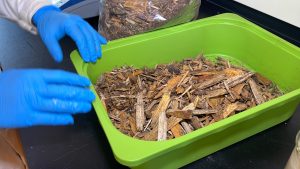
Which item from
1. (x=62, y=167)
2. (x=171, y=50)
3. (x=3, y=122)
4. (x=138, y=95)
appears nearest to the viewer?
(x=3, y=122)

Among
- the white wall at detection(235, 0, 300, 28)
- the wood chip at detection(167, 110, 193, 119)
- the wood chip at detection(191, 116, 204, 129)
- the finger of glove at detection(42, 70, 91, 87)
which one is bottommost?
the wood chip at detection(191, 116, 204, 129)

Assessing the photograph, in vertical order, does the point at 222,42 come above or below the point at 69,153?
above

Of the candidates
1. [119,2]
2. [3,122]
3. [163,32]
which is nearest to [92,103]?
[3,122]

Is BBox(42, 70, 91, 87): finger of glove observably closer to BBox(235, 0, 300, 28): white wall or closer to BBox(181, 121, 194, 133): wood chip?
BBox(181, 121, 194, 133): wood chip

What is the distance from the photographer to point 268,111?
0.62m

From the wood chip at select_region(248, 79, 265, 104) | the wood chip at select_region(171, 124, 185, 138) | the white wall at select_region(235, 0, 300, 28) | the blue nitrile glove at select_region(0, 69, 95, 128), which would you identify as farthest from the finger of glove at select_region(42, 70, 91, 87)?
the white wall at select_region(235, 0, 300, 28)

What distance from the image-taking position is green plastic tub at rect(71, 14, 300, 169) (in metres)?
0.53

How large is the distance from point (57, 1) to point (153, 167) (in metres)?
0.72

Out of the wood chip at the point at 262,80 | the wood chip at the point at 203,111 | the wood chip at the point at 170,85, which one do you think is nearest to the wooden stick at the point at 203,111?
the wood chip at the point at 203,111

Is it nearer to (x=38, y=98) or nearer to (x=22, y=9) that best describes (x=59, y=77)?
(x=38, y=98)

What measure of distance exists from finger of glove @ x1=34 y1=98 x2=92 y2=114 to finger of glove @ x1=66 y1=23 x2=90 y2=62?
0.21 meters

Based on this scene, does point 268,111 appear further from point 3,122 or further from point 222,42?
point 3,122

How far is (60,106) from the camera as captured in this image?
55 centimetres

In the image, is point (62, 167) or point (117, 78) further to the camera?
point (117, 78)
